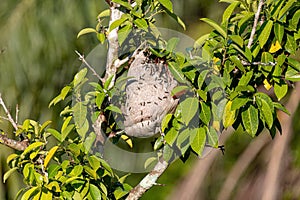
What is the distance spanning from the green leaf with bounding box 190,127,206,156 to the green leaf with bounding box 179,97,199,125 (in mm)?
18

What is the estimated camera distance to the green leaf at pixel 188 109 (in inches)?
28.5

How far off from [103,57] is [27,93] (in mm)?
672

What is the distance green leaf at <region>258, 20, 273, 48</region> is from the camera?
30.0 inches

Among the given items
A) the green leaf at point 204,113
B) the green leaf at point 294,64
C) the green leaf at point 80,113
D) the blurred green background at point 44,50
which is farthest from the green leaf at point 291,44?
the blurred green background at point 44,50

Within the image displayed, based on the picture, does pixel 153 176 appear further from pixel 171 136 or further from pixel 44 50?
pixel 44 50

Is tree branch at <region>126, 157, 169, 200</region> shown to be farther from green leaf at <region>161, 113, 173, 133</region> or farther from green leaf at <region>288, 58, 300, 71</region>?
green leaf at <region>288, 58, 300, 71</region>

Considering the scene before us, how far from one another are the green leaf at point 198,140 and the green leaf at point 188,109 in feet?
0.06

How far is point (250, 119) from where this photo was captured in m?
0.75

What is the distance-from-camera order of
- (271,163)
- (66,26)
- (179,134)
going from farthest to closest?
(66,26), (271,163), (179,134)

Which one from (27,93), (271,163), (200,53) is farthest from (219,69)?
(27,93)

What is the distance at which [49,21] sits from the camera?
5.54 ft

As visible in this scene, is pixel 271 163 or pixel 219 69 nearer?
pixel 219 69

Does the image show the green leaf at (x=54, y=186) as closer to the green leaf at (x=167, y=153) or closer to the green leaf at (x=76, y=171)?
the green leaf at (x=76, y=171)

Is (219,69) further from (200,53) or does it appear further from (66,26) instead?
(66,26)
